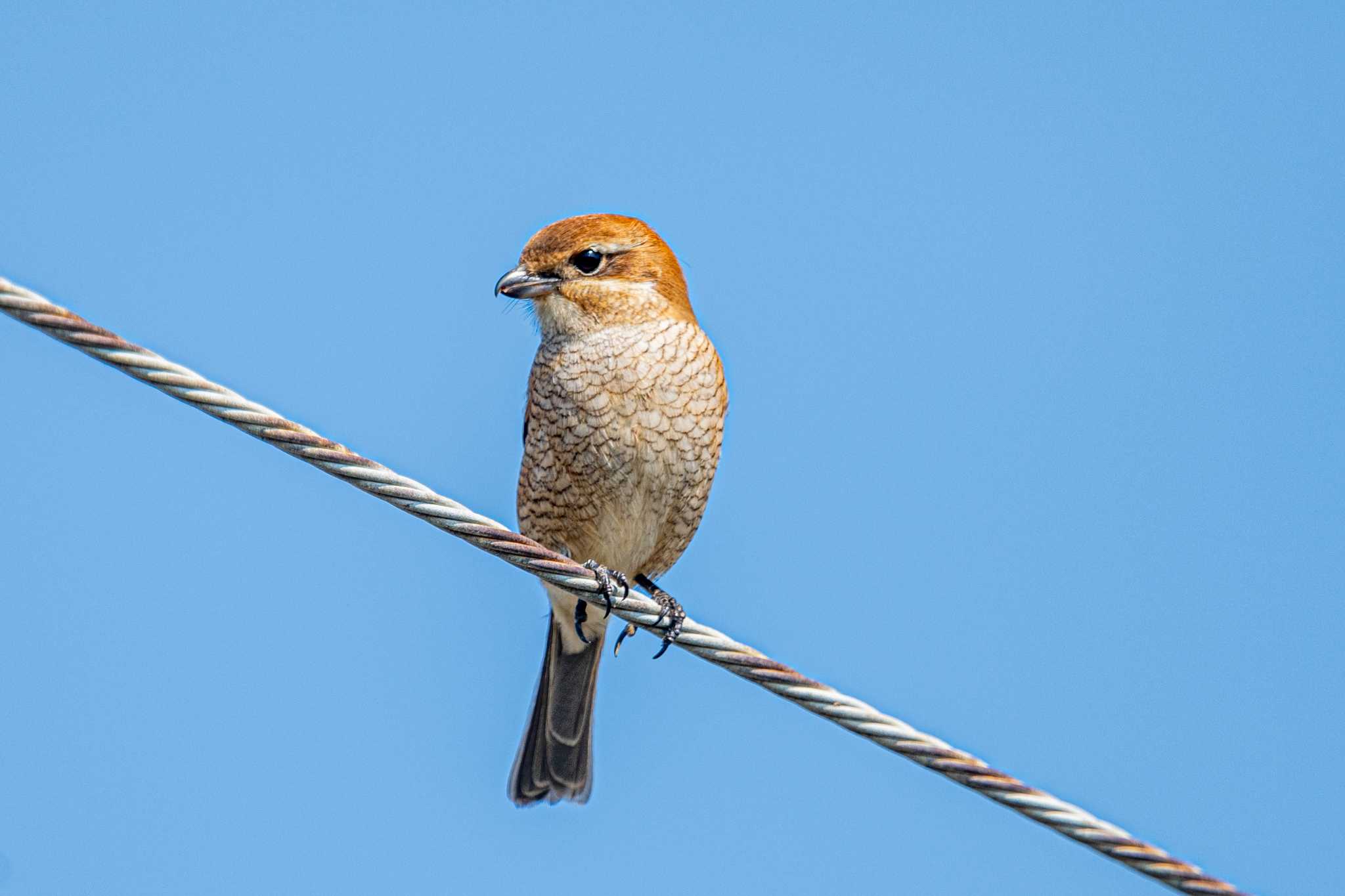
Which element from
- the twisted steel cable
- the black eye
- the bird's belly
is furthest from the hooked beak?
the twisted steel cable

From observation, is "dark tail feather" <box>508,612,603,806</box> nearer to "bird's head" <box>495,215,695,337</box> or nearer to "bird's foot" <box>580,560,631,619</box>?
"bird's head" <box>495,215,695,337</box>

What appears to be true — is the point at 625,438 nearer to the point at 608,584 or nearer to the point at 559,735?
the point at 608,584

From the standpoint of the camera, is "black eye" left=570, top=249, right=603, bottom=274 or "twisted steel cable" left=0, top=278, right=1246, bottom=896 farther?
"black eye" left=570, top=249, right=603, bottom=274

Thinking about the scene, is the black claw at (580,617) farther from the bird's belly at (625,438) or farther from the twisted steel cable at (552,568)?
the twisted steel cable at (552,568)

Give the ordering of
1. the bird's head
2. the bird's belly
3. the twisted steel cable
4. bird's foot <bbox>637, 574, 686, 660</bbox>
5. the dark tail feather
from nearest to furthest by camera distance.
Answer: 1. the twisted steel cable
2. bird's foot <bbox>637, 574, 686, 660</bbox>
3. the bird's belly
4. the bird's head
5. the dark tail feather

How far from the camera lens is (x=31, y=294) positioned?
3100 millimetres

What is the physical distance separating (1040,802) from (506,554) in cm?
148

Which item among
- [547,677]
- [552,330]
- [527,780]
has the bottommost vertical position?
[527,780]

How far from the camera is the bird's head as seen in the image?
5926 millimetres

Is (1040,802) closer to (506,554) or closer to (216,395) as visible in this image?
(506,554)

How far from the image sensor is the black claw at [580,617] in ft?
20.3

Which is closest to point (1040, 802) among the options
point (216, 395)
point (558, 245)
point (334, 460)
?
point (334, 460)

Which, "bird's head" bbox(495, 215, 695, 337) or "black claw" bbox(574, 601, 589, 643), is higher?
"bird's head" bbox(495, 215, 695, 337)

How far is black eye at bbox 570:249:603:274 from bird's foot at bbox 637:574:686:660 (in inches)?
51.6
